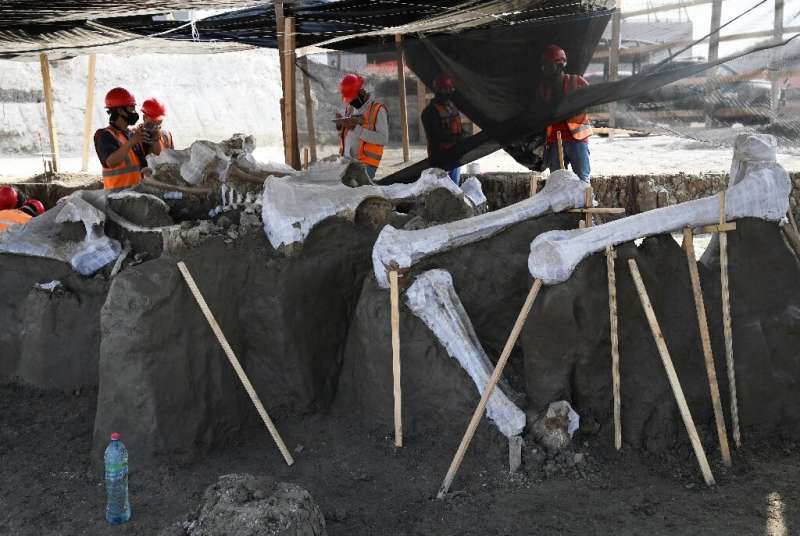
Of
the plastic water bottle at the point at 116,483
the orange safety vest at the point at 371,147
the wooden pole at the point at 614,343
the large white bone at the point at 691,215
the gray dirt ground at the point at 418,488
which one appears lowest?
the gray dirt ground at the point at 418,488

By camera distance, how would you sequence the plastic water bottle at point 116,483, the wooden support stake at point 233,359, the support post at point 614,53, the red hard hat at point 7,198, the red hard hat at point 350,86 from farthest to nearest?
1. the red hard hat at point 7,198
2. the red hard hat at point 350,86
3. the support post at point 614,53
4. the wooden support stake at point 233,359
5. the plastic water bottle at point 116,483

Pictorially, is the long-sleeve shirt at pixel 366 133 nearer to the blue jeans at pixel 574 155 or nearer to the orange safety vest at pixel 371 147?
the orange safety vest at pixel 371 147

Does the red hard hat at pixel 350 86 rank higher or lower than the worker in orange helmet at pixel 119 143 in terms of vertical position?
higher

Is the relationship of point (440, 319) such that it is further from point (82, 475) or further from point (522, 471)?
point (82, 475)

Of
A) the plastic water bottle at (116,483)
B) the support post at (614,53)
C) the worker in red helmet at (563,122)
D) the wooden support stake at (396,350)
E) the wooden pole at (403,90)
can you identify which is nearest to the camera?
the plastic water bottle at (116,483)

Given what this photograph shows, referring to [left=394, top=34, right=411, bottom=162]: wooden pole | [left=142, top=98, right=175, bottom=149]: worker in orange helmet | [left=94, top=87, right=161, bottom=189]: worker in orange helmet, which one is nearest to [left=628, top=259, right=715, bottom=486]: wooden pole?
[left=394, top=34, right=411, bottom=162]: wooden pole

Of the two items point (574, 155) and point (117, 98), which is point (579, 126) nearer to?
point (574, 155)

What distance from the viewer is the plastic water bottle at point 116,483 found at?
14.2 ft

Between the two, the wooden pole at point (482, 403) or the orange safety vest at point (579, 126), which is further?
the orange safety vest at point (579, 126)

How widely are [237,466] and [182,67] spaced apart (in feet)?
79.8

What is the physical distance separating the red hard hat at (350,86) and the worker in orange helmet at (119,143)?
6.67ft

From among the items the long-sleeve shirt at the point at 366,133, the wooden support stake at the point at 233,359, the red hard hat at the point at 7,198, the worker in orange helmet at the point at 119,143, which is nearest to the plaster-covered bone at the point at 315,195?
the wooden support stake at the point at 233,359

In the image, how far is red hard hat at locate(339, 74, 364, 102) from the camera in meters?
7.92

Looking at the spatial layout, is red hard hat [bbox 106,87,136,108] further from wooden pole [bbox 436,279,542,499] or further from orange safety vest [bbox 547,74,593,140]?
wooden pole [bbox 436,279,542,499]
